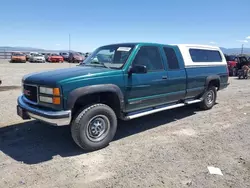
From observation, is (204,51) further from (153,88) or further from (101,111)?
(101,111)

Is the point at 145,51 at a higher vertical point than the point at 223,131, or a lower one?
higher

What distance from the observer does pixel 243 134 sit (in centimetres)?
540

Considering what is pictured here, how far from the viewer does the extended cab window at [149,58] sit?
514 cm

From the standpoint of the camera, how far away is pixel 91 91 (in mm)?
4184

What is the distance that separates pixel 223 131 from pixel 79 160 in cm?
345

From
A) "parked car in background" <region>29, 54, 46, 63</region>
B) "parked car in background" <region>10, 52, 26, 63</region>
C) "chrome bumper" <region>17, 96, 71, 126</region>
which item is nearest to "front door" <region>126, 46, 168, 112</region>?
"chrome bumper" <region>17, 96, 71, 126</region>

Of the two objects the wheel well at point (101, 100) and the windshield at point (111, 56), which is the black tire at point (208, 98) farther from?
the wheel well at point (101, 100)

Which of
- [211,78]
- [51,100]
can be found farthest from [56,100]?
[211,78]

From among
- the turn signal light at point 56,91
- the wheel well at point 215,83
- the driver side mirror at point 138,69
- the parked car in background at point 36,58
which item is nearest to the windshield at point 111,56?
the driver side mirror at point 138,69

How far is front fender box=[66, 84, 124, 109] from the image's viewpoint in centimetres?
399

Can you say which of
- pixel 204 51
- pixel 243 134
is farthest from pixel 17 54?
pixel 243 134

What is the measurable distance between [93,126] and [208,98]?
4.55 meters

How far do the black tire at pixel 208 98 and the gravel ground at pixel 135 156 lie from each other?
1.08 metres

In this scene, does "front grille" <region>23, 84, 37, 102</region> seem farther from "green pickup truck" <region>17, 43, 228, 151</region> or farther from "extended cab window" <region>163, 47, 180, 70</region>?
"extended cab window" <region>163, 47, 180, 70</region>
